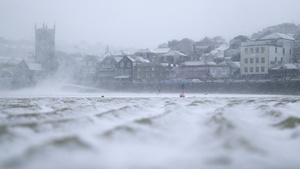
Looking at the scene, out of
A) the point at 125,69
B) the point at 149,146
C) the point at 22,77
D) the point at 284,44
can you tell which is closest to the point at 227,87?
the point at 284,44

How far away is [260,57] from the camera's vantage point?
226 feet

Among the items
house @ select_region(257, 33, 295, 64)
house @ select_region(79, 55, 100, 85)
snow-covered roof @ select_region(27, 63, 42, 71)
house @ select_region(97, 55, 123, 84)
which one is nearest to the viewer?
house @ select_region(257, 33, 295, 64)

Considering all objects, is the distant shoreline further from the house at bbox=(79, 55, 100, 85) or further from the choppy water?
the choppy water

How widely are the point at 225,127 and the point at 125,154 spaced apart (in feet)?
10.4

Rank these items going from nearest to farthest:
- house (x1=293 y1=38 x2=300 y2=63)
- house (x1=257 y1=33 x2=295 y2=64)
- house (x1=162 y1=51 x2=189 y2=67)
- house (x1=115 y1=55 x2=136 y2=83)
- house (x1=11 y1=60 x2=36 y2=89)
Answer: house (x1=257 y1=33 x2=295 y2=64), house (x1=293 y1=38 x2=300 y2=63), house (x1=115 y1=55 x2=136 y2=83), house (x1=11 y1=60 x2=36 y2=89), house (x1=162 y1=51 x2=189 y2=67)

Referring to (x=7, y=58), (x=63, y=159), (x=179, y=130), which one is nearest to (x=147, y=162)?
(x=63, y=159)

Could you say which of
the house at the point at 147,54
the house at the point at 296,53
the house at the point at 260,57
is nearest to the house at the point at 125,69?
the house at the point at 147,54

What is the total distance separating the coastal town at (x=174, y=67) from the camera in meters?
68.7

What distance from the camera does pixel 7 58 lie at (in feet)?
376

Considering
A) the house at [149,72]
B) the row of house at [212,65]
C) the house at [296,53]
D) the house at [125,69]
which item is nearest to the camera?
the row of house at [212,65]

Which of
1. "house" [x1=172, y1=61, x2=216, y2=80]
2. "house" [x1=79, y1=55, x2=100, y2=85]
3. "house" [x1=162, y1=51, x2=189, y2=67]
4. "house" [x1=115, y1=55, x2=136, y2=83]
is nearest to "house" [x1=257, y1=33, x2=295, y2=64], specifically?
"house" [x1=172, y1=61, x2=216, y2=80]

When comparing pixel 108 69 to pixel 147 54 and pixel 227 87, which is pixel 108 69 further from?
pixel 227 87

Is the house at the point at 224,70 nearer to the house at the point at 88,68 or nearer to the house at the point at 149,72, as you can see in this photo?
the house at the point at 149,72

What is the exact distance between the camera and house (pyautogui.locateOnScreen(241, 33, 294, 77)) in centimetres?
6838
